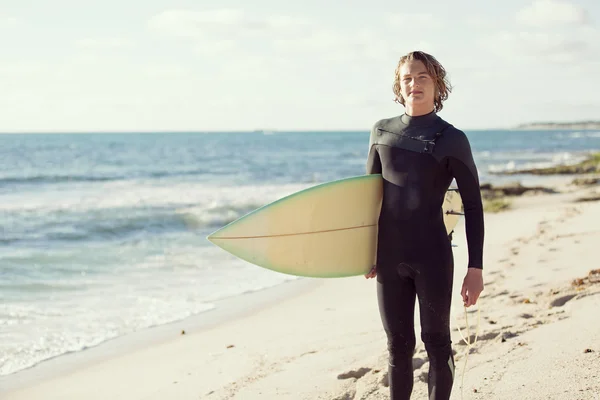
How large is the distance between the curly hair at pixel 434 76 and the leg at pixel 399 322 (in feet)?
2.55

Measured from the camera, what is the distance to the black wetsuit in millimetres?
2568

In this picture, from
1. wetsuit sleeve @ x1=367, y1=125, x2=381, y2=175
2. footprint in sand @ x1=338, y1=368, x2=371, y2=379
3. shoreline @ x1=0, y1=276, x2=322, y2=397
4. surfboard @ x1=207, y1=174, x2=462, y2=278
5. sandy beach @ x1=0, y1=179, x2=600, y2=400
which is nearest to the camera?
wetsuit sleeve @ x1=367, y1=125, x2=381, y2=175

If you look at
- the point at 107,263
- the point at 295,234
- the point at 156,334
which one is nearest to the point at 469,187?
the point at 295,234

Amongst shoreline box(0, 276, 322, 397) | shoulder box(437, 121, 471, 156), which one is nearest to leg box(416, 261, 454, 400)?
shoulder box(437, 121, 471, 156)

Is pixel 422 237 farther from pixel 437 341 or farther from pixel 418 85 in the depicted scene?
pixel 418 85

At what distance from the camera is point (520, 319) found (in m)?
4.32

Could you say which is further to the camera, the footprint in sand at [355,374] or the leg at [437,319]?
the footprint in sand at [355,374]

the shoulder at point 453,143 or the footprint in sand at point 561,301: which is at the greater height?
the shoulder at point 453,143

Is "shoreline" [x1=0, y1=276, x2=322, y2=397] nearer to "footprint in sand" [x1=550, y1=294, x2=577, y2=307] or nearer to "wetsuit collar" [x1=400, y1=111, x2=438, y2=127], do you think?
"footprint in sand" [x1=550, y1=294, x2=577, y2=307]

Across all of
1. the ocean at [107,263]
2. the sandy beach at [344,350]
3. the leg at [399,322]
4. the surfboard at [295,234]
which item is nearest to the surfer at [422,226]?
the leg at [399,322]

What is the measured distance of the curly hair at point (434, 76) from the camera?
8.70ft

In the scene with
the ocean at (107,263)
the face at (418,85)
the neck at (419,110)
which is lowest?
the ocean at (107,263)

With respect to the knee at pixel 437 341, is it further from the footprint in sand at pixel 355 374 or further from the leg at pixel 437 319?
the footprint in sand at pixel 355 374

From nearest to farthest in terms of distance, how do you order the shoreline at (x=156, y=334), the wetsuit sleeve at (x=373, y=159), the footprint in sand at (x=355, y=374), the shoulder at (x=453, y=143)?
the shoulder at (x=453, y=143) → the wetsuit sleeve at (x=373, y=159) → the footprint in sand at (x=355, y=374) → the shoreline at (x=156, y=334)
